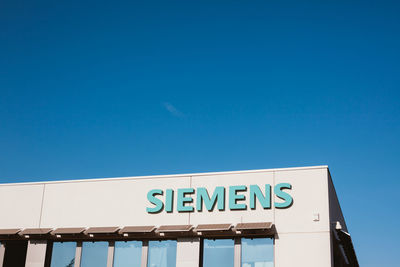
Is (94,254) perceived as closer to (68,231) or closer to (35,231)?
(68,231)

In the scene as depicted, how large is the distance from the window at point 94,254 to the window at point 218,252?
3713mm

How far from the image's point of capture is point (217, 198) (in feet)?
62.1

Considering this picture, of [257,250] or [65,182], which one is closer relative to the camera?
[257,250]

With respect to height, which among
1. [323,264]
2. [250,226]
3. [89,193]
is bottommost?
[323,264]

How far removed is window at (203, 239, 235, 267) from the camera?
18.3 meters

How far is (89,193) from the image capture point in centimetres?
2058

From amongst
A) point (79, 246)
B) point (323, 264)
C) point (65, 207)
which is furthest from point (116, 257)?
point (323, 264)

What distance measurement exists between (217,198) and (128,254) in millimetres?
3758

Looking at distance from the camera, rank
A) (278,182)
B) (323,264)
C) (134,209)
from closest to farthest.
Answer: (323,264) → (278,182) → (134,209)

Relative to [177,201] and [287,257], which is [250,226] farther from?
[177,201]

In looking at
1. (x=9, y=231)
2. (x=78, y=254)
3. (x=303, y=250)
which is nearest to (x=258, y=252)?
(x=303, y=250)

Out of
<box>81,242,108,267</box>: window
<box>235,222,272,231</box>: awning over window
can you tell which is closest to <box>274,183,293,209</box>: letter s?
<box>235,222,272,231</box>: awning over window

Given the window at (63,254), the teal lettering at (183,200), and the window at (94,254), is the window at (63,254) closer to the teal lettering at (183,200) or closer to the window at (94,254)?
the window at (94,254)

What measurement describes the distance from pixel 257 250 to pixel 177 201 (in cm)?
327
